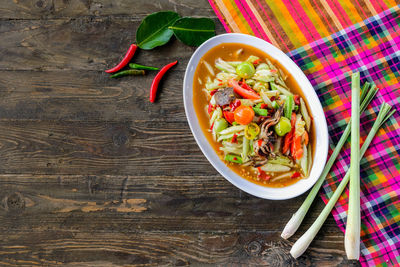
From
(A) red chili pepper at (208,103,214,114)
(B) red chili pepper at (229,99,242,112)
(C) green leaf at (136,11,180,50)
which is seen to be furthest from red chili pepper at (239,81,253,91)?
(C) green leaf at (136,11,180,50)

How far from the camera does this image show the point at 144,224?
3068mm

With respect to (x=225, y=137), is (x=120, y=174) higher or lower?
lower

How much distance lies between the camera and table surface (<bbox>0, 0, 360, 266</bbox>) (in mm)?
3045

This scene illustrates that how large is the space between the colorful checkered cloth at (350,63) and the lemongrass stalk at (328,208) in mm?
73

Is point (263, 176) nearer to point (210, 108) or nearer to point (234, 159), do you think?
point (234, 159)

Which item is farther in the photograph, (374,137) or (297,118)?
(374,137)

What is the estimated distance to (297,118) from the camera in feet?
9.05

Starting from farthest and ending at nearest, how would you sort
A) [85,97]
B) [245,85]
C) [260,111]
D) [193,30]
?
[85,97] < [193,30] < [245,85] < [260,111]

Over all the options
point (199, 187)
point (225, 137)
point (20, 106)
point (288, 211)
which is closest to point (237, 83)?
point (225, 137)

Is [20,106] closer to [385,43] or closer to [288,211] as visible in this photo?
[288,211]

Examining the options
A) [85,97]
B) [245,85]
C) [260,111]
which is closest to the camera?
[260,111]

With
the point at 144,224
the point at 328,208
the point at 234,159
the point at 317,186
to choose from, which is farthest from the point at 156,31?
the point at 328,208

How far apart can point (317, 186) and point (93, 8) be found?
96.4 inches

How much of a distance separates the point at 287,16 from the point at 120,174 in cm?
199
